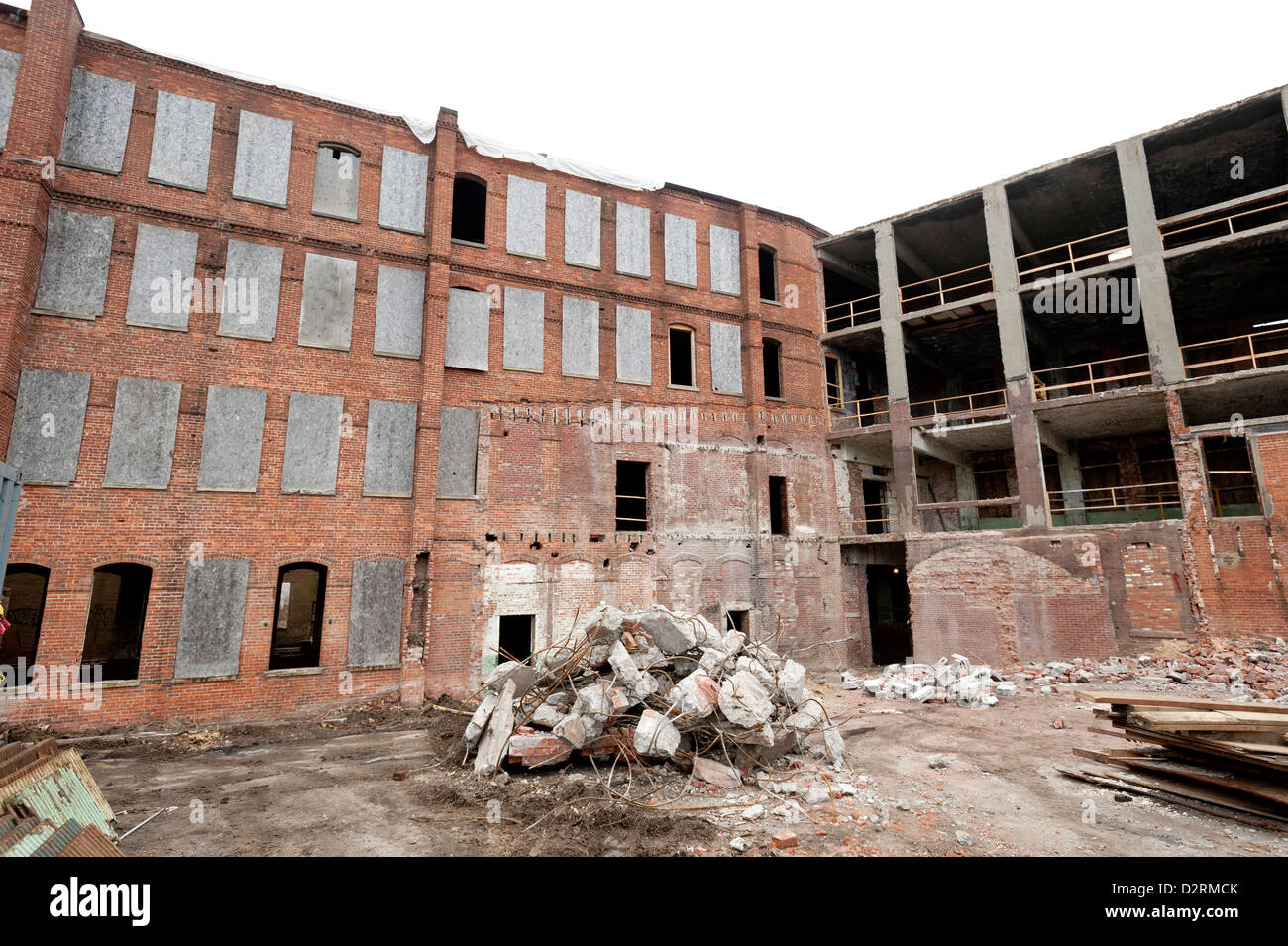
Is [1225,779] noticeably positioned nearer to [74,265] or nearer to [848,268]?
[848,268]

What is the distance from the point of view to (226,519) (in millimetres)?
11578

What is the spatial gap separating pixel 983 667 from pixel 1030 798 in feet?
23.2

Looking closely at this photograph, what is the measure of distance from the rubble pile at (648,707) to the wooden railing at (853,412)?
1179cm

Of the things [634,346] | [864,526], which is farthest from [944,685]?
[634,346]

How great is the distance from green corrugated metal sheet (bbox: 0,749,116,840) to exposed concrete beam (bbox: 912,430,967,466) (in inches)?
728

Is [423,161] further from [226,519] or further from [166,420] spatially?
[226,519]

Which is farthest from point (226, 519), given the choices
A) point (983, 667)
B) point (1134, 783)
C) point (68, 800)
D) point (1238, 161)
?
point (1238, 161)

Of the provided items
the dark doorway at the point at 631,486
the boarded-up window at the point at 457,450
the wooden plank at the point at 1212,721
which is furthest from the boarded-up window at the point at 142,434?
the wooden plank at the point at 1212,721

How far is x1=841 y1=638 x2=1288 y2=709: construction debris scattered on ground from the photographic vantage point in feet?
35.7

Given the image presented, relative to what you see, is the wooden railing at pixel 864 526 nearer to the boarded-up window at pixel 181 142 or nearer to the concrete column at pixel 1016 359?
the concrete column at pixel 1016 359

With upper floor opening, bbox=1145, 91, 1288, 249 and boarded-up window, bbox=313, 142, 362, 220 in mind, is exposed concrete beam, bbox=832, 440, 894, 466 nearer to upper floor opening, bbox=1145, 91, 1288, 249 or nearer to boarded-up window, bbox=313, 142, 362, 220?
upper floor opening, bbox=1145, 91, 1288, 249

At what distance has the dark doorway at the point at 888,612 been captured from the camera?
19000mm
